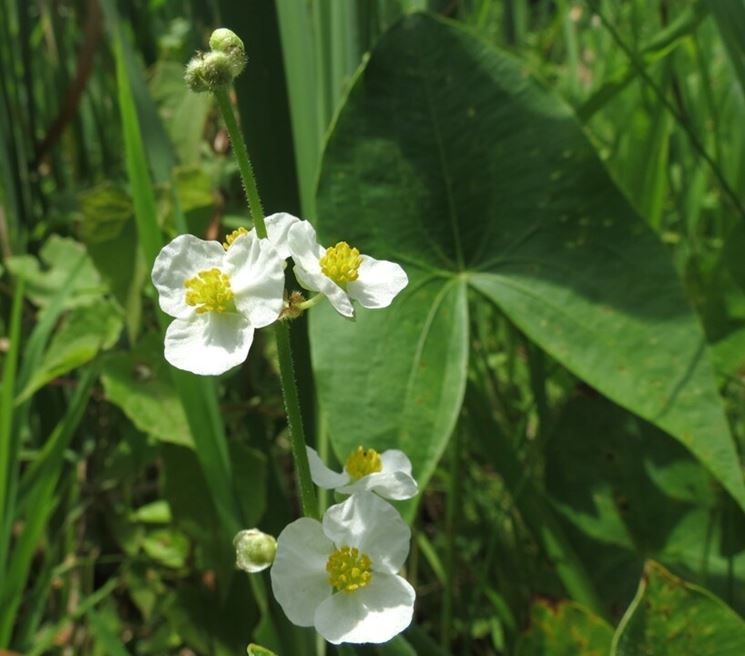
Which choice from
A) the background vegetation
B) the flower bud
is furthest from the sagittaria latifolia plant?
the background vegetation

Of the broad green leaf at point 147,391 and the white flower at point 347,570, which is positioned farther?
the broad green leaf at point 147,391

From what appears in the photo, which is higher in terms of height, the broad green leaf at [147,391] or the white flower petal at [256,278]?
the white flower petal at [256,278]

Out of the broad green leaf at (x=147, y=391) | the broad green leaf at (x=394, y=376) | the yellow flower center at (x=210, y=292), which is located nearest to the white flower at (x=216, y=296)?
the yellow flower center at (x=210, y=292)

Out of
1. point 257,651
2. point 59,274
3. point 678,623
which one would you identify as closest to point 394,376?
point 678,623

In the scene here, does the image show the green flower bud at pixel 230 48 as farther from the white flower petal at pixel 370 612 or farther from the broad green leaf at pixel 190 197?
the broad green leaf at pixel 190 197

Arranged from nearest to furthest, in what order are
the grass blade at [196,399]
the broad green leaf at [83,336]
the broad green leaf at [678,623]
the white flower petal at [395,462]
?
the white flower petal at [395,462], the broad green leaf at [678,623], the grass blade at [196,399], the broad green leaf at [83,336]

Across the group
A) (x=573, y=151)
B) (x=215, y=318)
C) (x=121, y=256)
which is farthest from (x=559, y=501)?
(x=215, y=318)
